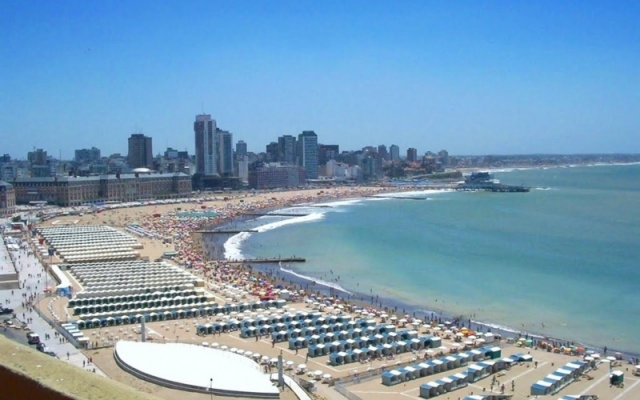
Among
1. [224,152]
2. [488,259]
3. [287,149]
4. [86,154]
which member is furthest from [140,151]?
[488,259]

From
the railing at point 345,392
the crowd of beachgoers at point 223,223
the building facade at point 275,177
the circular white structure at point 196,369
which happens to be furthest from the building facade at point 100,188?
the railing at point 345,392

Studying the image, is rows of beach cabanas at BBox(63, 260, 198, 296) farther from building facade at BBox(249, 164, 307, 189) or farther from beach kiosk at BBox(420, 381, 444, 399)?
building facade at BBox(249, 164, 307, 189)

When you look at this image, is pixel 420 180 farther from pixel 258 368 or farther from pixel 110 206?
pixel 258 368

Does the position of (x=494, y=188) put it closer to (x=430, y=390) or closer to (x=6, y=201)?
(x=6, y=201)

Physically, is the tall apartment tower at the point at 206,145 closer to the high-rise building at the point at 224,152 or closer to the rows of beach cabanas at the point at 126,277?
the high-rise building at the point at 224,152

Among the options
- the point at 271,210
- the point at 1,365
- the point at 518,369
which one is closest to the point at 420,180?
the point at 271,210

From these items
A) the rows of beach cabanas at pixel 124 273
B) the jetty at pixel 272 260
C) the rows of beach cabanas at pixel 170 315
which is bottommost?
the jetty at pixel 272 260
